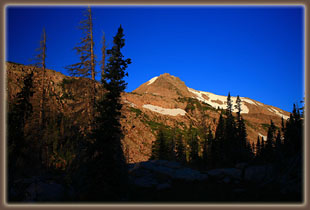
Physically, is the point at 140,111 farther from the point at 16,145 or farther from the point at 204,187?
the point at 204,187

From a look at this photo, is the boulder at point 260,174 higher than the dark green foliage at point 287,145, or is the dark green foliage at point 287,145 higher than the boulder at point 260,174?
the dark green foliage at point 287,145

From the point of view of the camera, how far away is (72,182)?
487 inches

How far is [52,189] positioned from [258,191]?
13.0 metres

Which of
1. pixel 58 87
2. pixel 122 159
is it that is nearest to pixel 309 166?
pixel 122 159

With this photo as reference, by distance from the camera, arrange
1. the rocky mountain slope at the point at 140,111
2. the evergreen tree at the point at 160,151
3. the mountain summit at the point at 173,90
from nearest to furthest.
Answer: the rocky mountain slope at the point at 140,111, the evergreen tree at the point at 160,151, the mountain summit at the point at 173,90

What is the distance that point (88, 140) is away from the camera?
11.8 meters

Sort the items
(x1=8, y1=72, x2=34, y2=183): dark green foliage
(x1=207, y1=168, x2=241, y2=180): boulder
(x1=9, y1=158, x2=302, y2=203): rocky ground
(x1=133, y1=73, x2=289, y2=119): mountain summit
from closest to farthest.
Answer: (x1=9, y1=158, x2=302, y2=203): rocky ground
(x1=207, y1=168, x2=241, y2=180): boulder
(x1=8, y1=72, x2=34, y2=183): dark green foliage
(x1=133, y1=73, x2=289, y2=119): mountain summit

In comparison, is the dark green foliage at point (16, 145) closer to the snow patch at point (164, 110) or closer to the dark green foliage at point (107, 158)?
the dark green foliage at point (107, 158)

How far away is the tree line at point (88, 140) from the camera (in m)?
11.1

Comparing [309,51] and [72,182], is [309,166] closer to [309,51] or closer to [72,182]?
[309,51]

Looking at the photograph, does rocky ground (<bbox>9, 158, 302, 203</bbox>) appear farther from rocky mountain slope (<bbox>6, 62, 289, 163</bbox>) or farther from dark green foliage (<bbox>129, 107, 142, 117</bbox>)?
dark green foliage (<bbox>129, 107, 142, 117</bbox>)

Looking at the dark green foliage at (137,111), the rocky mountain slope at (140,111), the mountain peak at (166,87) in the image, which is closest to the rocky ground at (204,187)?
the rocky mountain slope at (140,111)

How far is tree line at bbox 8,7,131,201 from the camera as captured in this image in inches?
436

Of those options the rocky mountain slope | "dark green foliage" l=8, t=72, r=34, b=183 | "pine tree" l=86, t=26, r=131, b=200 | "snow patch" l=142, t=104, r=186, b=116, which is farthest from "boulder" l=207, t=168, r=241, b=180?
"snow patch" l=142, t=104, r=186, b=116
